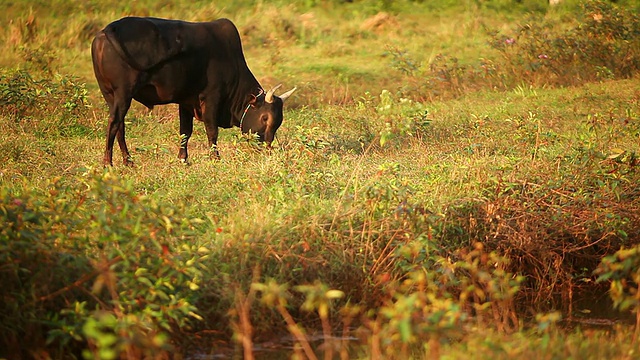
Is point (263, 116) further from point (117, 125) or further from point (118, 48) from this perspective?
point (118, 48)

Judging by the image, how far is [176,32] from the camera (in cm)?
823

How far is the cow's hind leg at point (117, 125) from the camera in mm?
→ 7934

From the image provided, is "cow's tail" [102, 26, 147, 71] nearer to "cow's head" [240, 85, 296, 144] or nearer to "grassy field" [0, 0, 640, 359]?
"grassy field" [0, 0, 640, 359]

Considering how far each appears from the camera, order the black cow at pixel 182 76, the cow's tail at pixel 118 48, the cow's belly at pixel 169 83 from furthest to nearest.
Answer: the cow's belly at pixel 169 83 < the black cow at pixel 182 76 < the cow's tail at pixel 118 48

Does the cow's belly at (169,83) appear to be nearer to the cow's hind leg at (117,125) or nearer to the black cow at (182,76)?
the black cow at (182,76)

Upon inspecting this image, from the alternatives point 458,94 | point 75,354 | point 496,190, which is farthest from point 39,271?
point 458,94

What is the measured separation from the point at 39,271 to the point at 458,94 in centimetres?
808

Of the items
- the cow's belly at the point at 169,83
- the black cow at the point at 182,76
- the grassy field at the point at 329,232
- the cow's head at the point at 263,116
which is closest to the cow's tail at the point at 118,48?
the black cow at the point at 182,76

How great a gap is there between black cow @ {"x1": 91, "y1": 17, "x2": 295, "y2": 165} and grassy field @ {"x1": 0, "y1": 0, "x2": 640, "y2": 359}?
1.54ft

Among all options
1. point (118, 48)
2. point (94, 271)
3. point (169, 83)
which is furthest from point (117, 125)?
point (94, 271)

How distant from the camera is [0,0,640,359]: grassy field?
4.44 metres

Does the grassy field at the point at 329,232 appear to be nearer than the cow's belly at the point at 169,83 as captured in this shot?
Yes

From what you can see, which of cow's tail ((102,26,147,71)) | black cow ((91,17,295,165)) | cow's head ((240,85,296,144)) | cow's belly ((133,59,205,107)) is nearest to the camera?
cow's tail ((102,26,147,71))

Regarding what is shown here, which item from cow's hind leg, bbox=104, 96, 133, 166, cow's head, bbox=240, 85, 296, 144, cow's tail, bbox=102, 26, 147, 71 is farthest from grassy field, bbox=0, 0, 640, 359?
cow's tail, bbox=102, 26, 147, 71
